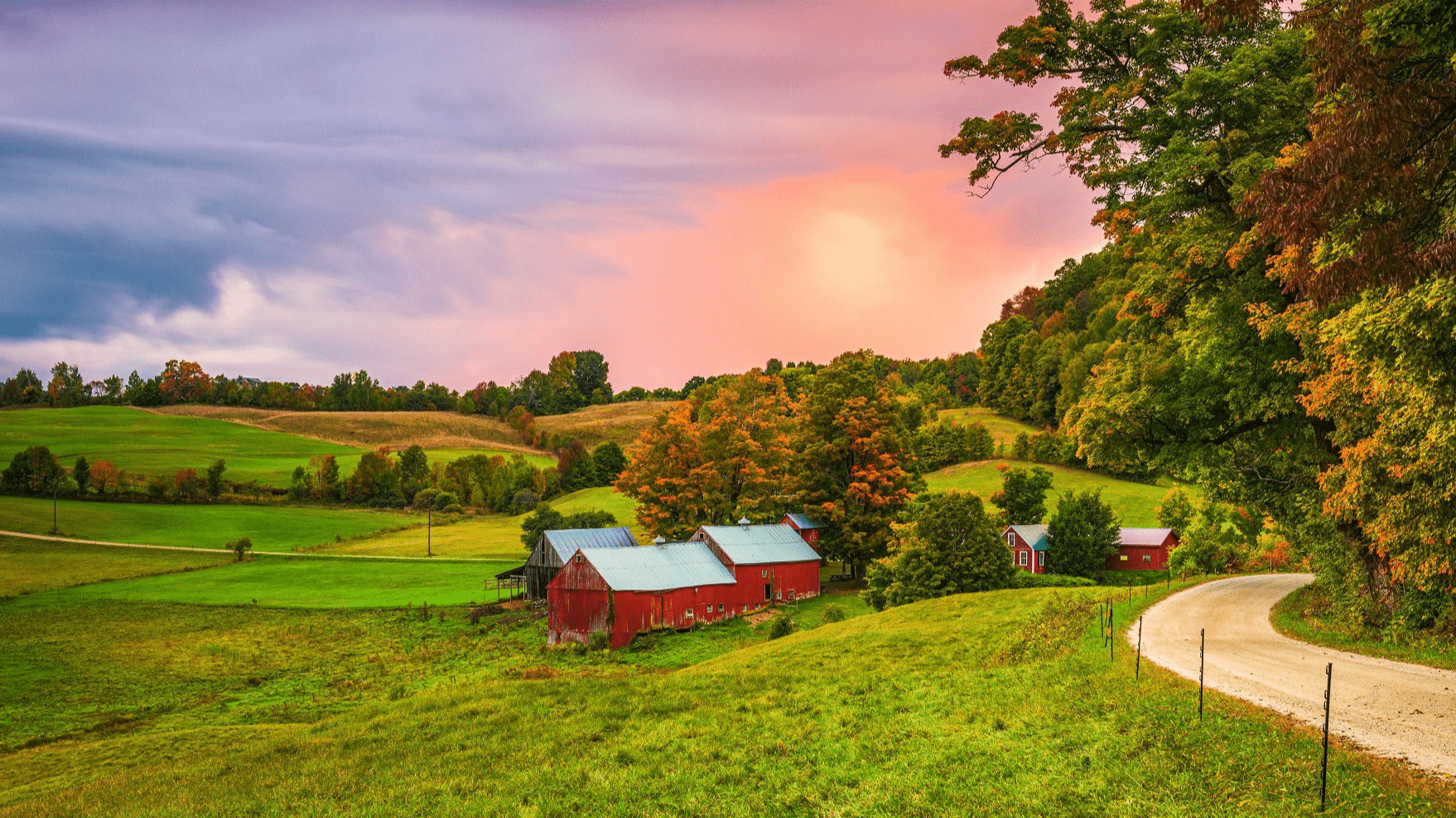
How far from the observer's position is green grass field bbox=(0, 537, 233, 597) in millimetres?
53681

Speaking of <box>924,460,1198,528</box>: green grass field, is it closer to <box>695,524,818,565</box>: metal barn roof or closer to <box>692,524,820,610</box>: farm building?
<box>695,524,818,565</box>: metal barn roof

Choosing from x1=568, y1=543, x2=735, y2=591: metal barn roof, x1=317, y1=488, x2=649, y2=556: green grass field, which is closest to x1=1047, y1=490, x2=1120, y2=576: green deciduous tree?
x1=568, y1=543, x2=735, y2=591: metal barn roof

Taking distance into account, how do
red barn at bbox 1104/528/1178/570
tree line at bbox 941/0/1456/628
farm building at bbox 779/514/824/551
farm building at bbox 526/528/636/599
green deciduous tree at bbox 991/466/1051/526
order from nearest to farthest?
tree line at bbox 941/0/1456/628, farm building at bbox 526/528/636/599, farm building at bbox 779/514/824/551, red barn at bbox 1104/528/1178/570, green deciduous tree at bbox 991/466/1051/526

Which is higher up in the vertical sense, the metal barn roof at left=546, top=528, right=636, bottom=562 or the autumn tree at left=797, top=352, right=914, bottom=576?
the autumn tree at left=797, top=352, right=914, bottom=576

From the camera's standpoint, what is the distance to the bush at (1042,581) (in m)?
39.2

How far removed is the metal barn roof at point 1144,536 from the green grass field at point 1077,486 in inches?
221

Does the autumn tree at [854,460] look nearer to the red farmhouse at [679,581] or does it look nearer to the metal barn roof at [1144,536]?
the red farmhouse at [679,581]

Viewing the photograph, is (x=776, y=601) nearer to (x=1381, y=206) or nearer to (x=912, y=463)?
(x=912, y=463)

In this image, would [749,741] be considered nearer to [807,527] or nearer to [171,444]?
[807,527]

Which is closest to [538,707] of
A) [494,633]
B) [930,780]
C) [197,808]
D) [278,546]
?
[197,808]

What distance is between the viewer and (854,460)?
51.8 m

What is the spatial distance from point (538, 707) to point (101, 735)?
15.2m

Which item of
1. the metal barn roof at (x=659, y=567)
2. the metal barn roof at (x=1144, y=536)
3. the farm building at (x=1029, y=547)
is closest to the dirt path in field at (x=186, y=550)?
the metal barn roof at (x=659, y=567)

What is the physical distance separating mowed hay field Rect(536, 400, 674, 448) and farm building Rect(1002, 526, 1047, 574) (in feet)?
286
